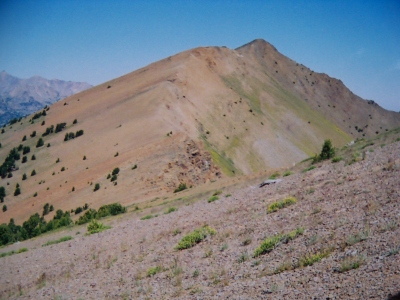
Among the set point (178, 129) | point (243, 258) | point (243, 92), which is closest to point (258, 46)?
point (243, 92)

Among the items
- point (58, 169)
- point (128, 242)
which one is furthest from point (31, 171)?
point (128, 242)

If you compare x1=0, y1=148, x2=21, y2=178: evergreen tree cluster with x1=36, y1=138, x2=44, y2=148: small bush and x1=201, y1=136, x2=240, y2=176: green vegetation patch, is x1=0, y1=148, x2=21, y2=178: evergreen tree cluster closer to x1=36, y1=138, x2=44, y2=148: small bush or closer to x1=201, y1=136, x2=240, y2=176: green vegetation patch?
x1=36, y1=138, x2=44, y2=148: small bush

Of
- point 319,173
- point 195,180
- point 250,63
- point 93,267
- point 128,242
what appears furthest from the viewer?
point 250,63

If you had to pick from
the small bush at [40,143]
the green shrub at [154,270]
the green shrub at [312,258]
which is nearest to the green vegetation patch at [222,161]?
the small bush at [40,143]

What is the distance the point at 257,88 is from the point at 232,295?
97.6 meters

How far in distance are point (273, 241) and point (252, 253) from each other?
2.42 ft

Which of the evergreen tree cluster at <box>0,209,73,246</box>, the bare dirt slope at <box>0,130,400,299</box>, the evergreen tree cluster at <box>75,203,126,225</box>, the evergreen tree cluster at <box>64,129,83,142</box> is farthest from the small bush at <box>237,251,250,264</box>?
Answer: the evergreen tree cluster at <box>64,129,83,142</box>

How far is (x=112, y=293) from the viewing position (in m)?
10.3

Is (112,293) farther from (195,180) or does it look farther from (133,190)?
(195,180)

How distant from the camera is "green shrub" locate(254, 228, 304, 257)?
9828 mm

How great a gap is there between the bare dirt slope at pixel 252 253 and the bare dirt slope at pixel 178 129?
54.1 ft

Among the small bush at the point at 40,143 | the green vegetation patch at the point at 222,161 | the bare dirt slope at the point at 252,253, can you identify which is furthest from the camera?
the small bush at the point at 40,143

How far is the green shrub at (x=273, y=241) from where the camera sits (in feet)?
32.2

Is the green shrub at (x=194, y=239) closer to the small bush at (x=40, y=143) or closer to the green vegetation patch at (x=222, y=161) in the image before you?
the green vegetation patch at (x=222, y=161)
